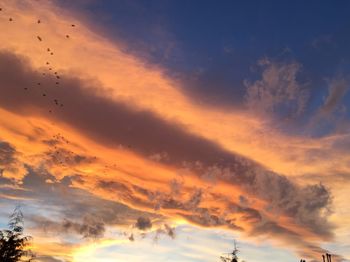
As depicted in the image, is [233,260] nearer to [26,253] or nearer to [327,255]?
[327,255]

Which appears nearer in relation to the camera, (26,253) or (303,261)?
(26,253)

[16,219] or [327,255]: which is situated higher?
[327,255]

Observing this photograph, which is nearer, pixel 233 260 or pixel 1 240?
pixel 1 240

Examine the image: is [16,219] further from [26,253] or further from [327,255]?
[327,255]

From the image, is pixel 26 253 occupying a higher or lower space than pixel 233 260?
lower

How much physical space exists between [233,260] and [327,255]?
18.3 metres

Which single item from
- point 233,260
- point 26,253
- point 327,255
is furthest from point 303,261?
point 26,253

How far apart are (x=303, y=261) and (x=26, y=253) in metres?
44.6

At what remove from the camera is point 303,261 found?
69.9 metres

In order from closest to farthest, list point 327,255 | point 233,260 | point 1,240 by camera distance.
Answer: point 1,240, point 233,260, point 327,255

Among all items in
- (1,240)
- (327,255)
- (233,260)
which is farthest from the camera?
(327,255)

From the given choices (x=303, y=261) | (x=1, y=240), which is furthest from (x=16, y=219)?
(x=303, y=261)

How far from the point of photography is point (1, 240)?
41.5 meters

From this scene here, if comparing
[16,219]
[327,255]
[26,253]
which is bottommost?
[26,253]
